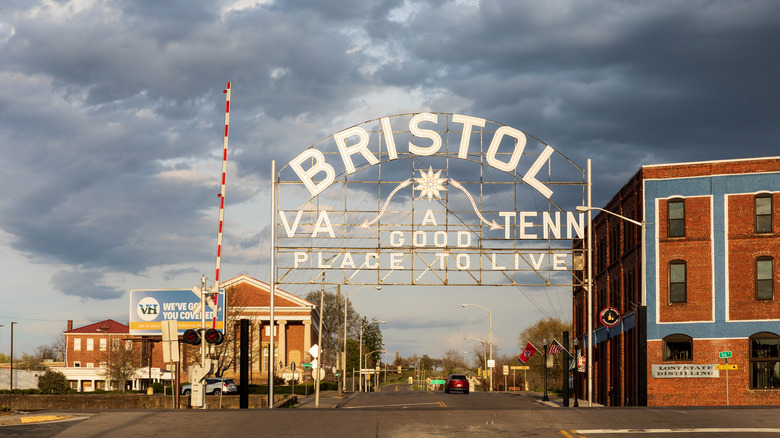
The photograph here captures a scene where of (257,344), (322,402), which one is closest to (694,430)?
(322,402)

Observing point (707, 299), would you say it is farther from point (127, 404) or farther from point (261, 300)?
point (261, 300)

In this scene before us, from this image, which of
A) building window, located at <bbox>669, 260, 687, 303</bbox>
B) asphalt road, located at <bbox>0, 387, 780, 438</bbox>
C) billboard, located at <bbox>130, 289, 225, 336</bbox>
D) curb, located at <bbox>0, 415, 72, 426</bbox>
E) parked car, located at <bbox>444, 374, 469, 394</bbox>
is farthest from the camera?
billboard, located at <bbox>130, 289, 225, 336</bbox>

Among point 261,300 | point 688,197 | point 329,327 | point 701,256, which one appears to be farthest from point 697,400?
point 329,327

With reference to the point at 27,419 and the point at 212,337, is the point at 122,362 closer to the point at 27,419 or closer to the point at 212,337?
the point at 212,337

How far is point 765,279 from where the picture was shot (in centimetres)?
3947

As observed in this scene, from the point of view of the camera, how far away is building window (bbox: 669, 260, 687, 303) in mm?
40625

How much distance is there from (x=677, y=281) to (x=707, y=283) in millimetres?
1372

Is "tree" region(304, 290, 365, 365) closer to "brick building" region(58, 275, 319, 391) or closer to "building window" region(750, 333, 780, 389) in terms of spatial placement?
"brick building" region(58, 275, 319, 391)

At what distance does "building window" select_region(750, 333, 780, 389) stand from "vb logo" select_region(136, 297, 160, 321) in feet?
159

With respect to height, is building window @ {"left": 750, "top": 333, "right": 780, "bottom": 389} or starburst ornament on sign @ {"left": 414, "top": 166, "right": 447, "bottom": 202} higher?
starburst ornament on sign @ {"left": 414, "top": 166, "right": 447, "bottom": 202}

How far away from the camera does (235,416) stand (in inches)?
910

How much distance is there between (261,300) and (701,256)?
6169 centimetres

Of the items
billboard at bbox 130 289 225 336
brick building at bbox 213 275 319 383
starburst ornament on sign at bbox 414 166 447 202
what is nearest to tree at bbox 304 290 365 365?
brick building at bbox 213 275 319 383

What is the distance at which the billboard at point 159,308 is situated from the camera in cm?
7044
